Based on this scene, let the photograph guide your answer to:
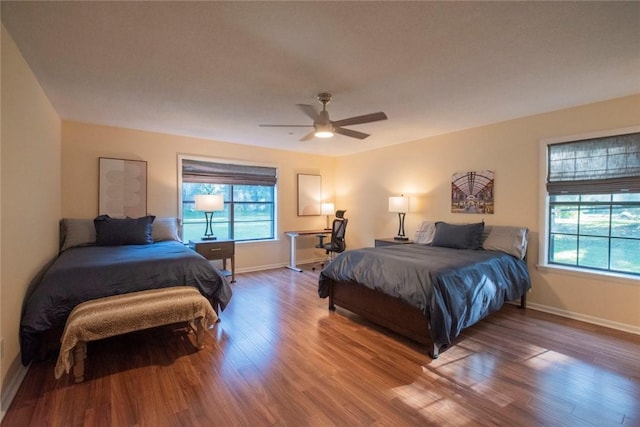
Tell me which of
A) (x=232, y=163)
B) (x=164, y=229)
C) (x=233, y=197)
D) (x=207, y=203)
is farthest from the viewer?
(x=233, y=197)

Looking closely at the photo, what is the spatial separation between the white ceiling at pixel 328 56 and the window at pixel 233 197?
146cm

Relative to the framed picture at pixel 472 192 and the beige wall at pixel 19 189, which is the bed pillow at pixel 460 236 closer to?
the framed picture at pixel 472 192

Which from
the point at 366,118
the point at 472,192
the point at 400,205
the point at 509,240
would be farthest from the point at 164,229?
the point at 509,240

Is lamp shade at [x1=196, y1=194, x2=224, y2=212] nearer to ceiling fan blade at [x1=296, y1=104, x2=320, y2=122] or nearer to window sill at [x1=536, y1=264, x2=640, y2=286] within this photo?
ceiling fan blade at [x1=296, y1=104, x2=320, y2=122]

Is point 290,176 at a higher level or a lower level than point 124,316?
higher

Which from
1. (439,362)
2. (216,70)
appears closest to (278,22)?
(216,70)

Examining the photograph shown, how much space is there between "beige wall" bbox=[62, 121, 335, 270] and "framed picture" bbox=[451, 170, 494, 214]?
2.82 m

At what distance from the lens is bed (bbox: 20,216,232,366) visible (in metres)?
2.19

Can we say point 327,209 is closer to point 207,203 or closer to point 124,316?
point 207,203

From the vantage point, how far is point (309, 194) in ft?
20.4

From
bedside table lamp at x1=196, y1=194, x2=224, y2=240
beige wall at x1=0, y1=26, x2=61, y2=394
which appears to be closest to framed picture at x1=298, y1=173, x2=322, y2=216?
bedside table lamp at x1=196, y1=194, x2=224, y2=240

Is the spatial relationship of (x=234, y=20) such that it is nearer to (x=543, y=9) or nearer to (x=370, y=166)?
(x=543, y=9)

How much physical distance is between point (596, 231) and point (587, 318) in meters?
0.95

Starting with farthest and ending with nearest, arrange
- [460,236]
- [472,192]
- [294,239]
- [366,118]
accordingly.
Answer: [294,239], [472,192], [460,236], [366,118]
